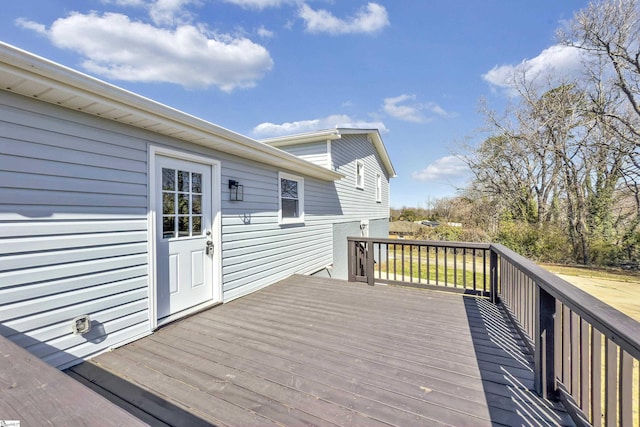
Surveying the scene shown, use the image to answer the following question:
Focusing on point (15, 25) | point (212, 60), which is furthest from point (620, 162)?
point (15, 25)

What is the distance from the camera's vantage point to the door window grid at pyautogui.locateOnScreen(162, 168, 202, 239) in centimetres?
319

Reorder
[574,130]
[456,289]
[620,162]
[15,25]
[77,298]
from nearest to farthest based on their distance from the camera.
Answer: [77,298], [15,25], [456,289], [620,162], [574,130]

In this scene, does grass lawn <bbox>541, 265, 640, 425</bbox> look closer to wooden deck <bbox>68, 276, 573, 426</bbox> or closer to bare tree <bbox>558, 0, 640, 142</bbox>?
wooden deck <bbox>68, 276, 573, 426</bbox>

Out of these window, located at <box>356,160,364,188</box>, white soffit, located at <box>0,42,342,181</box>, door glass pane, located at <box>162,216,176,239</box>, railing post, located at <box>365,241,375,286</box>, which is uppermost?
window, located at <box>356,160,364,188</box>

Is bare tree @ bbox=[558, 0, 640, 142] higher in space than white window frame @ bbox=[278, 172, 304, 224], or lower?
higher

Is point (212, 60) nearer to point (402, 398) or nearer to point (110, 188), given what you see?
point (110, 188)

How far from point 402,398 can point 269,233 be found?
3.59 meters

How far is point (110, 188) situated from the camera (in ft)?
8.51

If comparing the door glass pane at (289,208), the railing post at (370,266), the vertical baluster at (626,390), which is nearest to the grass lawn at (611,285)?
the railing post at (370,266)

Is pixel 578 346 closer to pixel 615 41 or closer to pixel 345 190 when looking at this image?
pixel 345 190

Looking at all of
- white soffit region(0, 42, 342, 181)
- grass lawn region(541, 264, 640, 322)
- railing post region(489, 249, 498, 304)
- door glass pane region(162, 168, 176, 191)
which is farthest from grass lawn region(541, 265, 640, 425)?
door glass pane region(162, 168, 176, 191)

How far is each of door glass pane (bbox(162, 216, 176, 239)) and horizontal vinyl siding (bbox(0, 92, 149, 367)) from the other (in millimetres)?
279

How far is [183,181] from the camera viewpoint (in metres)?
3.41

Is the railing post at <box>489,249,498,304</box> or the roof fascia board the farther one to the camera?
the roof fascia board
